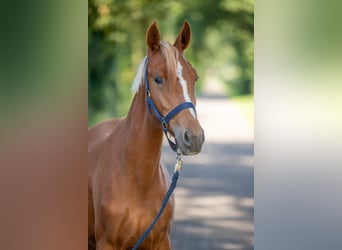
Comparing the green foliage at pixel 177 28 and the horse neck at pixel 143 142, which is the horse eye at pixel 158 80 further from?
the green foliage at pixel 177 28

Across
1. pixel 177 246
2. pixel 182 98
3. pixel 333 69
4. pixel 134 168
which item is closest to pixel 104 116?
pixel 134 168

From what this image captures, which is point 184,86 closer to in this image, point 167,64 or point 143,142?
point 167,64

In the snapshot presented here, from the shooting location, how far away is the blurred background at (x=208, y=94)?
3090mm

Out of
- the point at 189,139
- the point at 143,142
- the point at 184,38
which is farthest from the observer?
the point at 184,38

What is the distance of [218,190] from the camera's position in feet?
10.3

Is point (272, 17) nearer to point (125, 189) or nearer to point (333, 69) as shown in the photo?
point (333, 69)

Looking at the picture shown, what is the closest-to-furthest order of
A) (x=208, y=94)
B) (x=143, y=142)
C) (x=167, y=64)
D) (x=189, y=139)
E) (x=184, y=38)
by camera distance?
1. (x=189, y=139)
2. (x=167, y=64)
3. (x=143, y=142)
4. (x=184, y=38)
5. (x=208, y=94)

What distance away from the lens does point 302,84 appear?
10.3ft

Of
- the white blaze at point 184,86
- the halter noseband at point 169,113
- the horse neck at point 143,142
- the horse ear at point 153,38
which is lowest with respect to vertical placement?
the horse neck at point 143,142

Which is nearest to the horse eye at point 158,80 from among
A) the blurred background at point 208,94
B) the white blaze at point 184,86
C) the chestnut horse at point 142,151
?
the chestnut horse at point 142,151

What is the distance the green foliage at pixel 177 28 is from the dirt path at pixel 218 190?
A: 21 centimetres

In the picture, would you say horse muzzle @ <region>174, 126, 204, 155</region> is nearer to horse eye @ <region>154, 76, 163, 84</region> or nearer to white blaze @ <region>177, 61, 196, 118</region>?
white blaze @ <region>177, 61, 196, 118</region>

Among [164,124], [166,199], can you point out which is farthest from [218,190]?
[164,124]

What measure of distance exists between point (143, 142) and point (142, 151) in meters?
0.05
